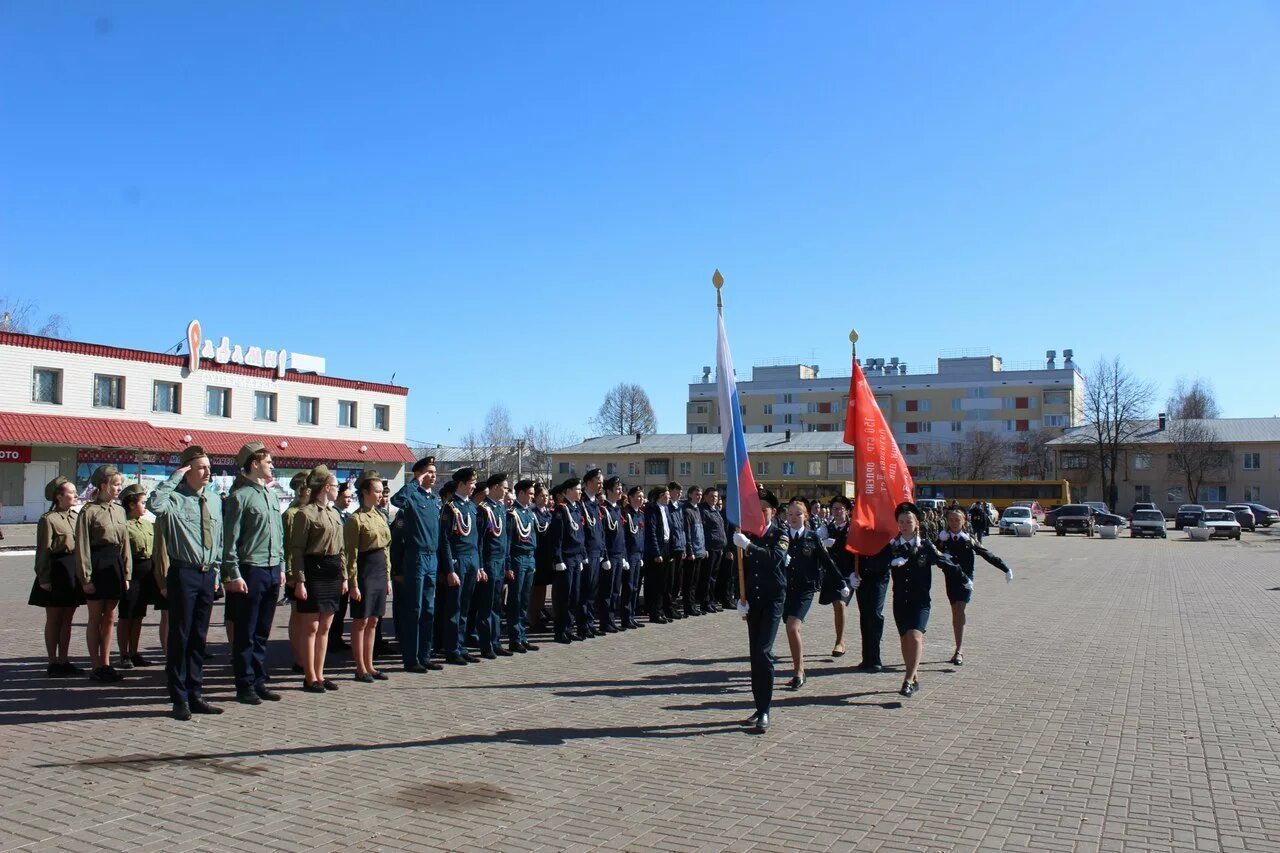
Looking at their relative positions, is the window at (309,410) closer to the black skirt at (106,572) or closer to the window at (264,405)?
the window at (264,405)

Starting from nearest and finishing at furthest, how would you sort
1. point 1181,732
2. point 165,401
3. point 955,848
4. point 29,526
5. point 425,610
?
point 955,848 → point 1181,732 → point 425,610 → point 29,526 → point 165,401

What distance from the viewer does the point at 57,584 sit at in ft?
30.9

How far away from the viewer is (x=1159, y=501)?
7988cm

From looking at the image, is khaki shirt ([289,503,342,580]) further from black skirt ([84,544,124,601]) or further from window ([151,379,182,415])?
window ([151,379,182,415])

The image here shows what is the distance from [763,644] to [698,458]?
260 ft

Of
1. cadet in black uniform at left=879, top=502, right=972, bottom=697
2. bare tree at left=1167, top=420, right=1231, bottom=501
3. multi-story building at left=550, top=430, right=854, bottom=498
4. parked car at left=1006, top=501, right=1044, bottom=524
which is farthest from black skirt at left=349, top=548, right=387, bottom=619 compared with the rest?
bare tree at left=1167, top=420, right=1231, bottom=501

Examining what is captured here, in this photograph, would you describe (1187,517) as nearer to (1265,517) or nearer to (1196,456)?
(1265,517)

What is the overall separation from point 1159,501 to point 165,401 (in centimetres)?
7248

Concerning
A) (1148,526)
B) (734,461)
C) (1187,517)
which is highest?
(734,461)

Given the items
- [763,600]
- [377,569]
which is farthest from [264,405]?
[763,600]

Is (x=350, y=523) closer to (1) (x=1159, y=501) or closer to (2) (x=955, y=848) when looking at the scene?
(2) (x=955, y=848)

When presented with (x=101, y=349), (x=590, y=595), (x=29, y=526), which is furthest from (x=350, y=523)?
(x=101, y=349)

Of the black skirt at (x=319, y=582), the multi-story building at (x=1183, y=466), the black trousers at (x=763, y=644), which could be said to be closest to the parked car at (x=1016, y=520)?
the multi-story building at (x=1183, y=466)

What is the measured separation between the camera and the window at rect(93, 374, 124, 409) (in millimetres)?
41875
